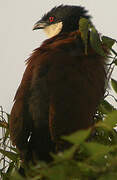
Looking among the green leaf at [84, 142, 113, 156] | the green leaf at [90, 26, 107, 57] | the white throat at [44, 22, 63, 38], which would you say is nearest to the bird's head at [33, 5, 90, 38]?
the white throat at [44, 22, 63, 38]

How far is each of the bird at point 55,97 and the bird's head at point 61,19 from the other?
0.41 m

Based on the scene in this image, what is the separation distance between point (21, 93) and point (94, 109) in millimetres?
298

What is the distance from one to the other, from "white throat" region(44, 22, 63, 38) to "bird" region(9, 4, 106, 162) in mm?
501

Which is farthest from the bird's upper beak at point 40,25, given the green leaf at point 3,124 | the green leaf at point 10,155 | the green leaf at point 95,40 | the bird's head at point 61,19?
the green leaf at point 95,40

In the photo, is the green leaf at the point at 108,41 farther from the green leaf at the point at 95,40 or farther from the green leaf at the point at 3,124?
the green leaf at the point at 3,124

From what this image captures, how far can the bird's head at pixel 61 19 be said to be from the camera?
2168 mm

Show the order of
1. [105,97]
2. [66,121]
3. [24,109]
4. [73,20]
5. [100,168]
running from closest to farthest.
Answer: [100,168]
[66,121]
[24,109]
[105,97]
[73,20]

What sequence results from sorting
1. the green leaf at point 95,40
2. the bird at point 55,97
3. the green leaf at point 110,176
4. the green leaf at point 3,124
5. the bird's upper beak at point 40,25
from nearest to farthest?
1. the green leaf at point 110,176
2. the green leaf at point 95,40
3. the bird at point 55,97
4. the green leaf at point 3,124
5. the bird's upper beak at point 40,25

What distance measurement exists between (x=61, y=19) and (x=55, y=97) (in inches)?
38.0

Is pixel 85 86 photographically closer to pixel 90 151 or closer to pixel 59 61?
pixel 59 61

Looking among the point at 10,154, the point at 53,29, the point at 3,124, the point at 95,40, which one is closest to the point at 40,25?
the point at 53,29

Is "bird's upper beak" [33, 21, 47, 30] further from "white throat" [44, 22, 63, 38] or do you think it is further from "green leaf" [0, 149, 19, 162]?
"green leaf" [0, 149, 19, 162]

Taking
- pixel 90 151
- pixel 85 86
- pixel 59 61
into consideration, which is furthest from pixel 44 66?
pixel 90 151

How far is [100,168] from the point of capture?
729mm
